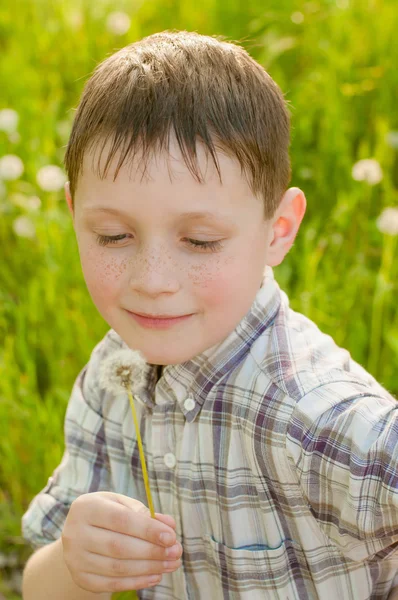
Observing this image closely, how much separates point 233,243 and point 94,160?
0.23 metres

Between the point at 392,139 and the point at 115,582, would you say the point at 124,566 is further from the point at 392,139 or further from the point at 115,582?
the point at 392,139

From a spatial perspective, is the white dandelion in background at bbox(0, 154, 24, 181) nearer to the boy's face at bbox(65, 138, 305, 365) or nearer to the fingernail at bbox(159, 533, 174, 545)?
the boy's face at bbox(65, 138, 305, 365)

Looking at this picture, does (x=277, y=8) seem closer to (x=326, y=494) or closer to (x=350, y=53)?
(x=350, y=53)

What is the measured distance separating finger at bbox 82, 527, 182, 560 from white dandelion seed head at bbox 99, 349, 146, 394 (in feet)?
0.70

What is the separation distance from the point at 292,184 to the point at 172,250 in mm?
1591

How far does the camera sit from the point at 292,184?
264 cm

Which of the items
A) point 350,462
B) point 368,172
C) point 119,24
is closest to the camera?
point 350,462

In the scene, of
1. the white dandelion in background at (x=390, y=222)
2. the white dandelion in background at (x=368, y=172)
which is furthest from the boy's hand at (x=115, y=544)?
the white dandelion in background at (x=368, y=172)

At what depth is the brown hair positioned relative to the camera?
3.67ft

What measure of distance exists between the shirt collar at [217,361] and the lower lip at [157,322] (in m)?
0.14

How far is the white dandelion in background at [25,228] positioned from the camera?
8.25ft

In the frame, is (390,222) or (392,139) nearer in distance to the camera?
(390,222)

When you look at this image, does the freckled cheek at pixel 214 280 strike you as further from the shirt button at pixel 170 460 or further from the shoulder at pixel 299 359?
the shirt button at pixel 170 460

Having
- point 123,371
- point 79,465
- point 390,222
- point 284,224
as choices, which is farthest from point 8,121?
point 123,371
